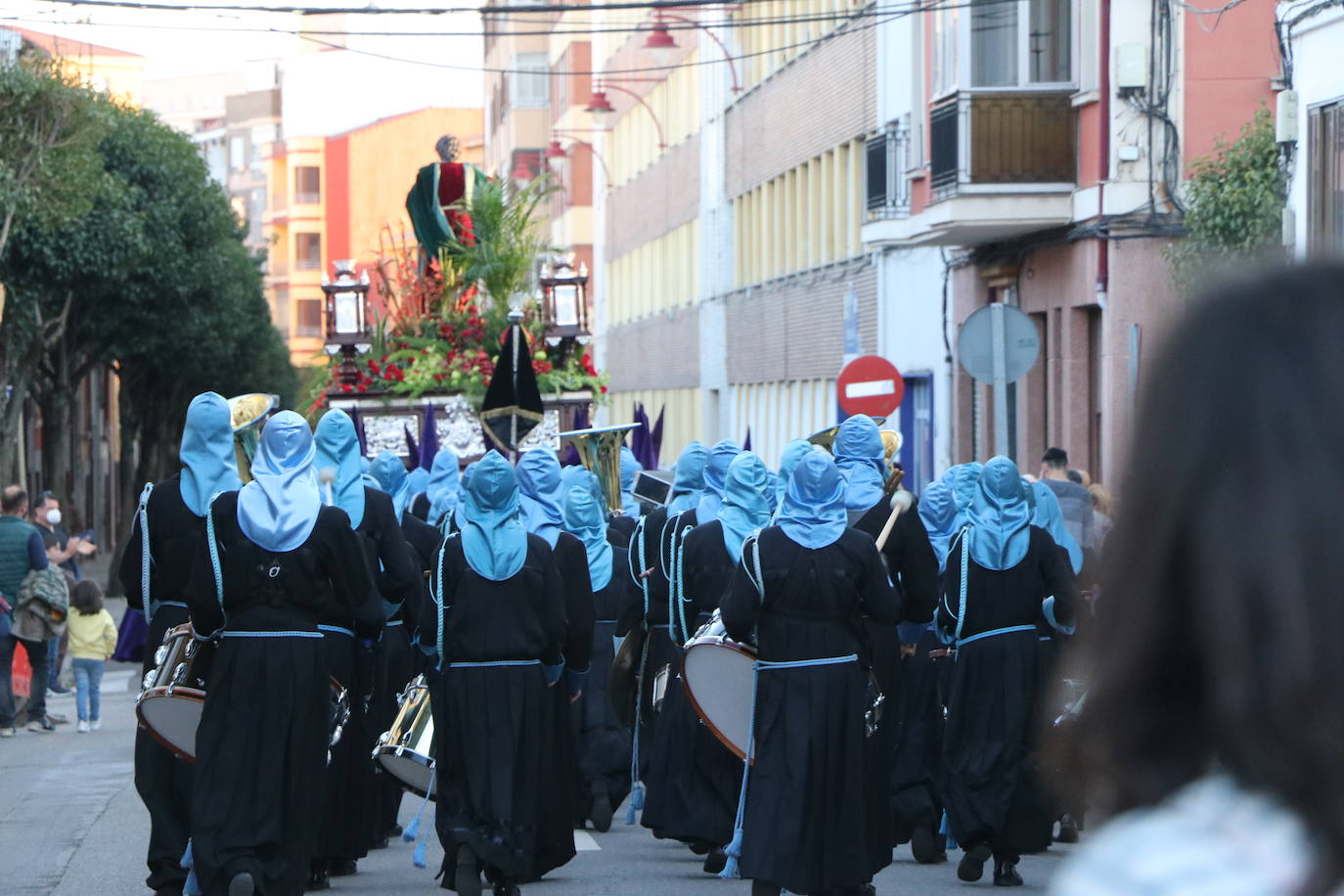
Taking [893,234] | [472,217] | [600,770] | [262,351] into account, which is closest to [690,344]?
[262,351]

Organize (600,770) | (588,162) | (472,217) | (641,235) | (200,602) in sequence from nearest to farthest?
(200,602) < (600,770) < (472,217) < (641,235) < (588,162)

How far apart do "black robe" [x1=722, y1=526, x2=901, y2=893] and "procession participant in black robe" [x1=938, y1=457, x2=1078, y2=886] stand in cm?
137

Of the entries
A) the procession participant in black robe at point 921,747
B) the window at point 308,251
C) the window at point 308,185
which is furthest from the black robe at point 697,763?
the window at point 308,251

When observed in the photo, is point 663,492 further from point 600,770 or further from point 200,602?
point 200,602

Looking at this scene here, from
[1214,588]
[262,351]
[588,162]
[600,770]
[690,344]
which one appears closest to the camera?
[1214,588]

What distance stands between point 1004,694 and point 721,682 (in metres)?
1.57

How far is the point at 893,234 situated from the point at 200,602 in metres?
20.1

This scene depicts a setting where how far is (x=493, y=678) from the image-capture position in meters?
9.85

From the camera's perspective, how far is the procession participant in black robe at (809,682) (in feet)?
30.3

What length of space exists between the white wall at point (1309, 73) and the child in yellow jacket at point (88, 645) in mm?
9673

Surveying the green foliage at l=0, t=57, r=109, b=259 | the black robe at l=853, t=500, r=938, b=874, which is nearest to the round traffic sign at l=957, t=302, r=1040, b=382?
the black robe at l=853, t=500, r=938, b=874

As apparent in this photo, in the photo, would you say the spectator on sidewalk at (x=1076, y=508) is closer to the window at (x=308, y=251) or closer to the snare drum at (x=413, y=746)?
the snare drum at (x=413, y=746)

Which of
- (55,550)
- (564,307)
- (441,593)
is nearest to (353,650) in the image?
(441,593)

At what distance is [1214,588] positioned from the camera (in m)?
1.57
